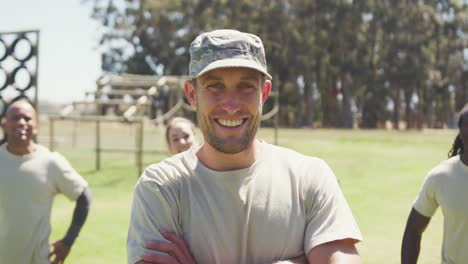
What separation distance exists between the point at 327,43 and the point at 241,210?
4589 centimetres

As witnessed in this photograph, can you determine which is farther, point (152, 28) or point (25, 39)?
point (152, 28)

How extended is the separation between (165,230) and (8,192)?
2530mm

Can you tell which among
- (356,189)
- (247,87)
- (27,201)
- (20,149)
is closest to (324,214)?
(247,87)

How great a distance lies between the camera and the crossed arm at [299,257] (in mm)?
2168

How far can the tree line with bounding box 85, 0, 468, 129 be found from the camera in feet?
152

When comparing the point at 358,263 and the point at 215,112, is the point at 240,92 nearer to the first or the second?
the point at 215,112

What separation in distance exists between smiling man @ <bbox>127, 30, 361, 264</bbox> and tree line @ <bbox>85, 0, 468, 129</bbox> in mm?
42729

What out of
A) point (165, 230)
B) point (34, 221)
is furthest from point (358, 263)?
point (34, 221)

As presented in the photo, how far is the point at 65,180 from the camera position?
455 centimetres

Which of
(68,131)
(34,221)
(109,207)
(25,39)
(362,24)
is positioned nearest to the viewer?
(34,221)

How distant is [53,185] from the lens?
179 inches

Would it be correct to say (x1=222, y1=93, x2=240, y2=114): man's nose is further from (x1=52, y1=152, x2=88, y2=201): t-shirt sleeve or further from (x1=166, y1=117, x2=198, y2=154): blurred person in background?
(x1=166, y1=117, x2=198, y2=154): blurred person in background

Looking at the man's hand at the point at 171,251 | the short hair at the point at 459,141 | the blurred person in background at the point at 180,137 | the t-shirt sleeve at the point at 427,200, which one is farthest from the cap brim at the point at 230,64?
the blurred person in background at the point at 180,137


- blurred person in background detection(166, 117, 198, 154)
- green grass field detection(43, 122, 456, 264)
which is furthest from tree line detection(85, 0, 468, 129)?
blurred person in background detection(166, 117, 198, 154)
